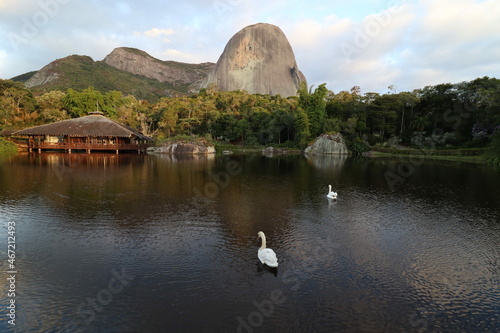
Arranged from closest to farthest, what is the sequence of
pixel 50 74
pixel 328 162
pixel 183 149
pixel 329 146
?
pixel 328 162 < pixel 183 149 < pixel 329 146 < pixel 50 74

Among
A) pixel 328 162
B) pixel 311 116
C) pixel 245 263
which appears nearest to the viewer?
pixel 245 263

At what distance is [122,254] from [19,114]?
8111 centimetres

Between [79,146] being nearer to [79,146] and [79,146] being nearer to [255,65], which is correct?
[79,146]

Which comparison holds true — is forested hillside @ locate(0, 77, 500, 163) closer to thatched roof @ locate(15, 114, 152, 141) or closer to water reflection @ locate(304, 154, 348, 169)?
thatched roof @ locate(15, 114, 152, 141)

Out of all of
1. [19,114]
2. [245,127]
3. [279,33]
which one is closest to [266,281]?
[245,127]

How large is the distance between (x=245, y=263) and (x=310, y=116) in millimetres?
65745

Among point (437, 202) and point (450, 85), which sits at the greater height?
point (450, 85)

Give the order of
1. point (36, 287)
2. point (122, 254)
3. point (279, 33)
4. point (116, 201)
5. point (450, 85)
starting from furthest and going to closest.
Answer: point (279, 33) < point (450, 85) < point (116, 201) < point (122, 254) < point (36, 287)

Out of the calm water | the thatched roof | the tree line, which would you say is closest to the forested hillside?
the tree line

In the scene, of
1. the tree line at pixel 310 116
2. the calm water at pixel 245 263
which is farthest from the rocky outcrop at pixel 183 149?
the calm water at pixel 245 263

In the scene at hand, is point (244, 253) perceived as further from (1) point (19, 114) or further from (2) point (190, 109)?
(1) point (19, 114)

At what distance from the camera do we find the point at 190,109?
7644cm

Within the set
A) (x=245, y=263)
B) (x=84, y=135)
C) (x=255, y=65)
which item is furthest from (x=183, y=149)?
(x=255, y=65)

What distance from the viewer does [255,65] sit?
144500 mm
